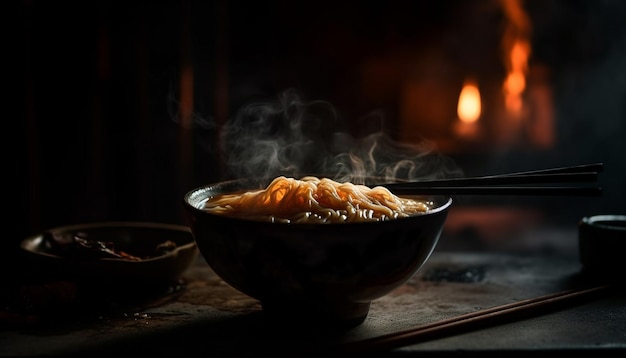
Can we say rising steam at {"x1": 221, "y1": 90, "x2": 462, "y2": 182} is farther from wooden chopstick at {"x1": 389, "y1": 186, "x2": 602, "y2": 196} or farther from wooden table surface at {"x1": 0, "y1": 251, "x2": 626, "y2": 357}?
wooden chopstick at {"x1": 389, "y1": 186, "x2": 602, "y2": 196}

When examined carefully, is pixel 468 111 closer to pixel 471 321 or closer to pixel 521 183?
pixel 521 183

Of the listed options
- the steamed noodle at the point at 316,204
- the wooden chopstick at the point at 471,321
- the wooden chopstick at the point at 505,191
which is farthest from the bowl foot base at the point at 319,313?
the wooden chopstick at the point at 505,191

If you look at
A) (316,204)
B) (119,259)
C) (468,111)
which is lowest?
(119,259)

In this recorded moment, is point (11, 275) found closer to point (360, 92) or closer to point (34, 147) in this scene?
point (34, 147)

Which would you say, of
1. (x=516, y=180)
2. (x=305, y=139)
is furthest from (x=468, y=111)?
(x=516, y=180)

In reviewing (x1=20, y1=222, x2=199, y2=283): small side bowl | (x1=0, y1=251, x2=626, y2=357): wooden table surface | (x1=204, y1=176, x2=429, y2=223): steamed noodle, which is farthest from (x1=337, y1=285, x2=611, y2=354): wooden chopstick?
(x1=20, y1=222, x2=199, y2=283): small side bowl

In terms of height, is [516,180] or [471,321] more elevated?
[516,180]
